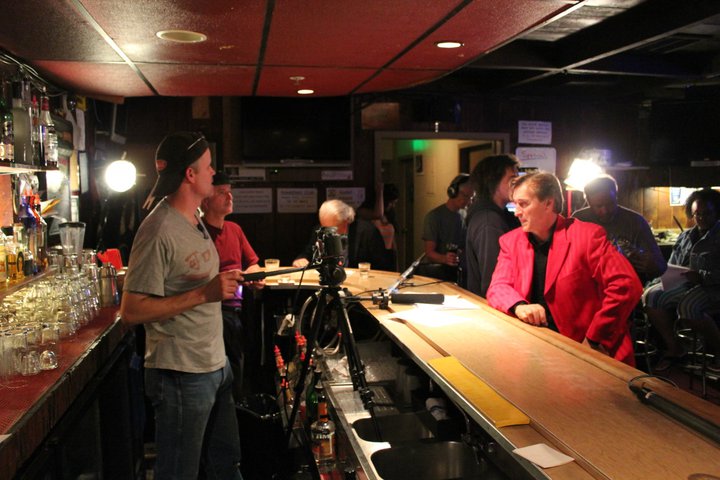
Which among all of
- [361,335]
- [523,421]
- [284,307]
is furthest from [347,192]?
[523,421]

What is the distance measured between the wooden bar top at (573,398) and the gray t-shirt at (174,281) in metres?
0.71

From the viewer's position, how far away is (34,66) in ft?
11.7

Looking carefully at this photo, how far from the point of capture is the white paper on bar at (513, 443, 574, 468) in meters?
1.24

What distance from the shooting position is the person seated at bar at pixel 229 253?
367 centimetres

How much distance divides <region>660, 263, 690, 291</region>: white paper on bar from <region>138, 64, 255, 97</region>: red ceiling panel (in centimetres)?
376

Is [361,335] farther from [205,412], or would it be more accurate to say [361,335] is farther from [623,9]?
[623,9]

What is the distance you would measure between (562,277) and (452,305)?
50cm

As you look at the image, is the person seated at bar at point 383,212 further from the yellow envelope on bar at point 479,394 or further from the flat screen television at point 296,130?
the yellow envelope on bar at point 479,394

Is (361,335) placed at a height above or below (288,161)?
below

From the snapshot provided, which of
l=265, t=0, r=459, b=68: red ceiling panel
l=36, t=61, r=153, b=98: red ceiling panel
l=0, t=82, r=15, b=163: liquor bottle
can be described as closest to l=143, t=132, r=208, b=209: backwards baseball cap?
l=265, t=0, r=459, b=68: red ceiling panel

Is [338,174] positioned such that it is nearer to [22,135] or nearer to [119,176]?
[119,176]

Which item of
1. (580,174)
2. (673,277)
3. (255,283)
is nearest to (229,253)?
(255,283)

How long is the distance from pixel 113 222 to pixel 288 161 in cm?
181

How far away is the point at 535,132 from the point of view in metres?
6.84
